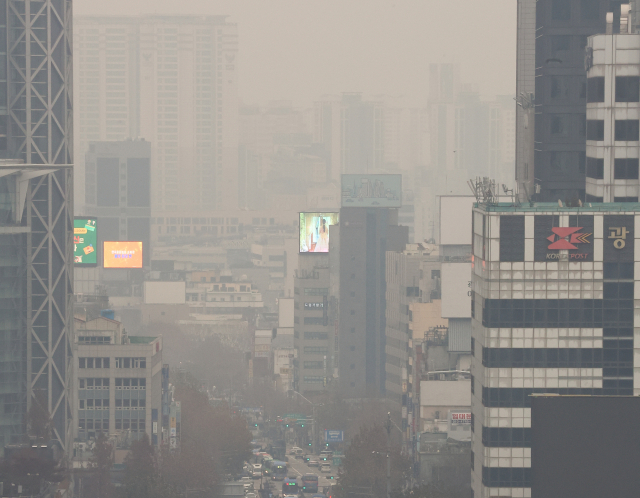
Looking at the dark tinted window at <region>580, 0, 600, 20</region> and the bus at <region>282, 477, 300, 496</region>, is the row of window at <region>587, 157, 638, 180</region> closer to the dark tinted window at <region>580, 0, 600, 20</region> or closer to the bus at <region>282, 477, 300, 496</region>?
the dark tinted window at <region>580, 0, 600, 20</region>

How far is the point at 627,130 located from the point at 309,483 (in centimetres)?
6441

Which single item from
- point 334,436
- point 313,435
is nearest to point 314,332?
point 313,435

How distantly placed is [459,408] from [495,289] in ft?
168

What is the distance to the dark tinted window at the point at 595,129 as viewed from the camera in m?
65.7

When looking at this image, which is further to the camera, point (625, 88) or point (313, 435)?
point (313, 435)

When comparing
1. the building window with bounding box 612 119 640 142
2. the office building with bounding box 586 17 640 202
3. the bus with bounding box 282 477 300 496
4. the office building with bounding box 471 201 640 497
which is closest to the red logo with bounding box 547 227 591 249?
the office building with bounding box 471 201 640 497

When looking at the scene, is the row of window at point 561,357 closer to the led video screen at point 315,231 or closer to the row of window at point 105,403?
the row of window at point 105,403

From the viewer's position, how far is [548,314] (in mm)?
A: 60781

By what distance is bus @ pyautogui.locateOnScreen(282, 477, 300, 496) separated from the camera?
399 feet

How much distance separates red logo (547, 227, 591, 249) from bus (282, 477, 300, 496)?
65.0m

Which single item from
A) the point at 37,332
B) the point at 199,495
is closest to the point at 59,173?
the point at 37,332

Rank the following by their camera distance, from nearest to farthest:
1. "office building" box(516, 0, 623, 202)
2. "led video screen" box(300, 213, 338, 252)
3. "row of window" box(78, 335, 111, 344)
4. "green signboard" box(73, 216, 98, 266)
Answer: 1. "office building" box(516, 0, 623, 202)
2. "row of window" box(78, 335, 111, 344)
3. "green signboard" box(73, 216, 98, 266)
4. "led video screen" box(300, 213, 338, 252)

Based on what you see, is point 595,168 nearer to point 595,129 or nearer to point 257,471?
point 595,129

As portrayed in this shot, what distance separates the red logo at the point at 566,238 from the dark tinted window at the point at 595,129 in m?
7.06
